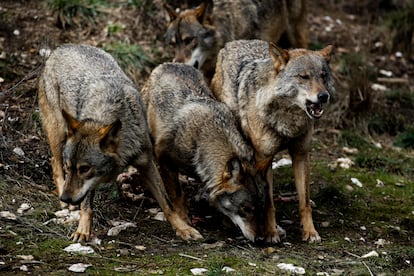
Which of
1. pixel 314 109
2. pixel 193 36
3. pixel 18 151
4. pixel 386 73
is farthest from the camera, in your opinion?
pixel 386 73

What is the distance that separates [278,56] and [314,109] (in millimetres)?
726

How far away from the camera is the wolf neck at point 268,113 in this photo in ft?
23.5

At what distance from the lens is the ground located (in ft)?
21.7

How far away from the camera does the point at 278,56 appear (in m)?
7.22

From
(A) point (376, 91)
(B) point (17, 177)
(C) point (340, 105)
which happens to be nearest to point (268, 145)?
(B) point (17, 177)

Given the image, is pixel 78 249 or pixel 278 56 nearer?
pixel 78 249

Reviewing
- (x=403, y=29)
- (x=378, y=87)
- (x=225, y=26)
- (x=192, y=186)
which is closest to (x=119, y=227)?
(x=192, y=186)

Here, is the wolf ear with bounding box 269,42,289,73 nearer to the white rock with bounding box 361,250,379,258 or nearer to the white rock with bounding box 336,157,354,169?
the white rock with bounding box 361,250,379,258

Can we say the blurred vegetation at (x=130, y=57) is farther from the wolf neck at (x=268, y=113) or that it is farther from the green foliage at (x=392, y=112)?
the green foliage at (x=392, y=112)

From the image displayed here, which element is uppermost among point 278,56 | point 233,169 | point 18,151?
point 278,56

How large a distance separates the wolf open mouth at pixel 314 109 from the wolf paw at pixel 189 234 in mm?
1653

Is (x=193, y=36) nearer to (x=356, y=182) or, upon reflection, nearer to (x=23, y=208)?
(x=356, y=182)

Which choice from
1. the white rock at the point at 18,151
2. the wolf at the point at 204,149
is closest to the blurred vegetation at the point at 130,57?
the wolf at the point at 204,149

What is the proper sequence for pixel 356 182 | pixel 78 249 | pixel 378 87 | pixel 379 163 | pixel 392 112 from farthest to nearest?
pixel 378 87
pixel 392 112
pixel 379 163
pixel 356 182
pixel 78 249
